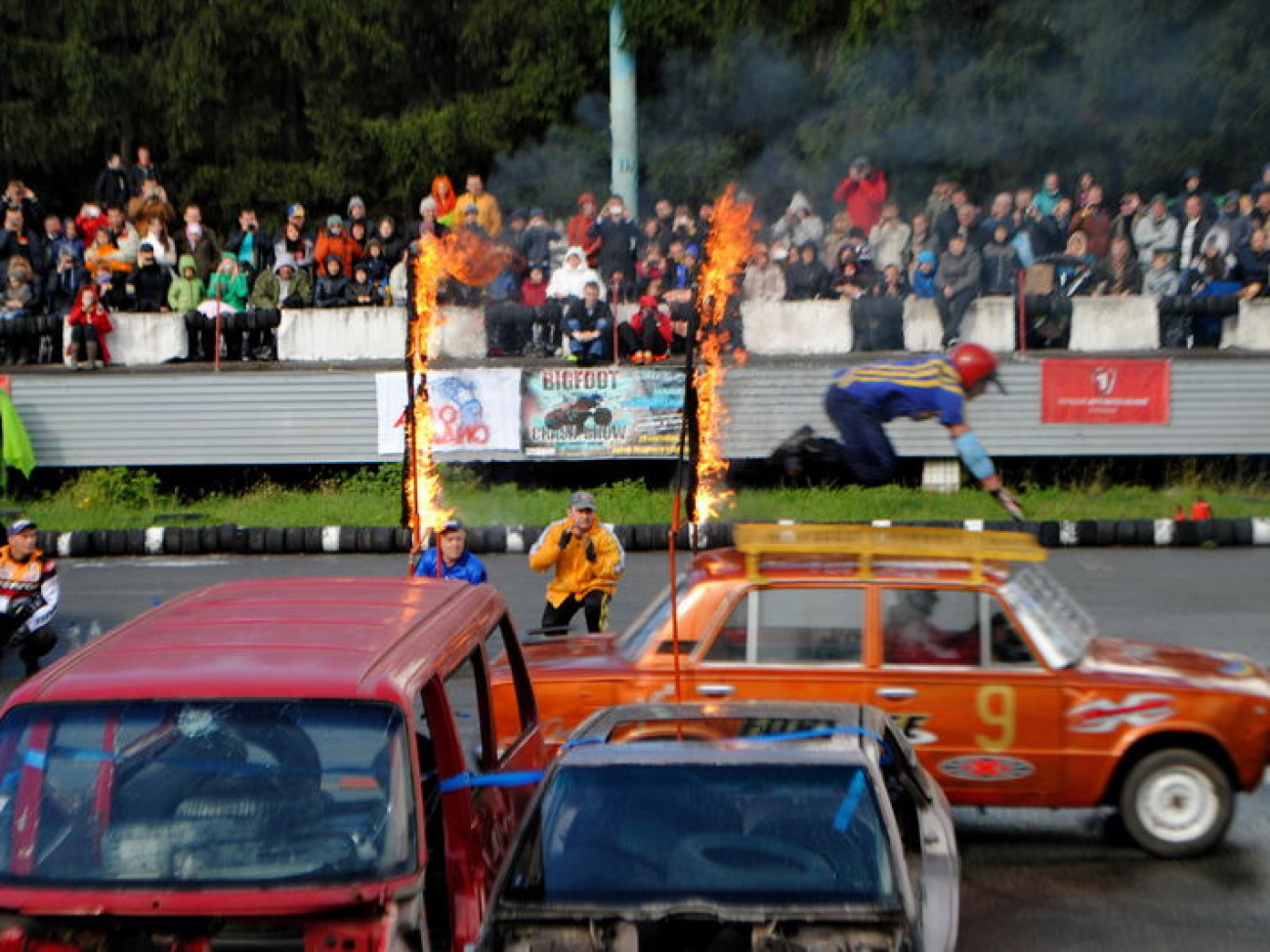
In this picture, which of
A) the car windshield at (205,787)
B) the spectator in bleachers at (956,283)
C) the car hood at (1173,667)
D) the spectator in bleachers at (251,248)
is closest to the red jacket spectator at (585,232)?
the spectator in bleachers at (251,248)

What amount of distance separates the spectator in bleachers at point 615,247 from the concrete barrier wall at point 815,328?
63cm

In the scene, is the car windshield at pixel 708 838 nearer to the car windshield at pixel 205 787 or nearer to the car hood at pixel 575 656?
the car windshield at pixel 205 787

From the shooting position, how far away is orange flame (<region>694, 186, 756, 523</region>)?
21.1 metres

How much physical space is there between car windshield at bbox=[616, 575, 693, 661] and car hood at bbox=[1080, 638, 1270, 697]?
6.47ft

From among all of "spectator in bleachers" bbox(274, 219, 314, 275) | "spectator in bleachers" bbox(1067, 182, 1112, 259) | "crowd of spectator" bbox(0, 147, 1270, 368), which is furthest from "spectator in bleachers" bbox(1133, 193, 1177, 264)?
"spectator in bleachers" bbox(274, 219, 314, 275)

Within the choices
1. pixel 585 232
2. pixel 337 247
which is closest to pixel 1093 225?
pixel 585 232

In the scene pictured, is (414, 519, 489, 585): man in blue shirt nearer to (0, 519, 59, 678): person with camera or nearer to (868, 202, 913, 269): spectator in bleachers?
(0, 519, 59, 678): person with camera

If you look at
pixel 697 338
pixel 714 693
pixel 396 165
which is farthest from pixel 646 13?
pixel 714 693

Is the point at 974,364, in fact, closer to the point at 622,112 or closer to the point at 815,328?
the point at 815,328

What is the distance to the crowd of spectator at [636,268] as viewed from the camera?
71.5 feet

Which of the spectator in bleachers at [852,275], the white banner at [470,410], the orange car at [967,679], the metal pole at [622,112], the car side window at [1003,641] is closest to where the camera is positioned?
the orange car at [967,679]

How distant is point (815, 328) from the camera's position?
22.1 metres

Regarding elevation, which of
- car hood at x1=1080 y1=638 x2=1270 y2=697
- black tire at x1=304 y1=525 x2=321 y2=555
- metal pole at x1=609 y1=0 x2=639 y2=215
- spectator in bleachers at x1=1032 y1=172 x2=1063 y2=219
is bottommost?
black tire at x1=304 y1=525 x2=321 y2=555

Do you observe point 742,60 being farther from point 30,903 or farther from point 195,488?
point 30,903
